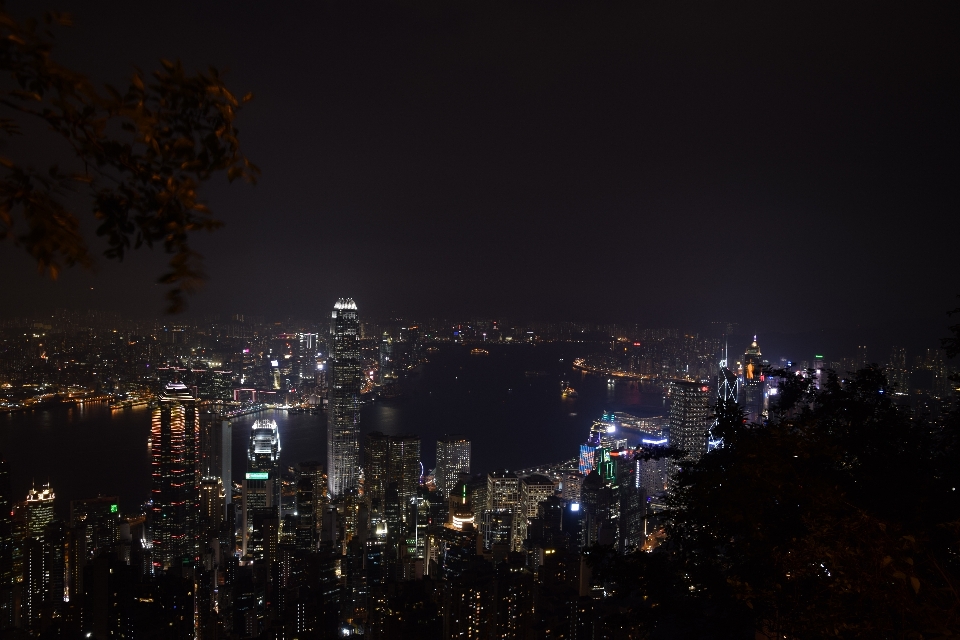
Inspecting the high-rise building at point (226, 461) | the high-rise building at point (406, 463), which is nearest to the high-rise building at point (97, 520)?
the high-rise building at point (226, 461)

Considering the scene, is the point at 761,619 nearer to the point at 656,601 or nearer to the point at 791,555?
the point at 791,555

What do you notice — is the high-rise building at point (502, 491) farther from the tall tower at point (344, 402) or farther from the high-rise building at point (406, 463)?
the tall tower at point (344, 402)

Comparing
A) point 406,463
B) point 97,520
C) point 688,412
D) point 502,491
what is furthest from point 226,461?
point 688,412

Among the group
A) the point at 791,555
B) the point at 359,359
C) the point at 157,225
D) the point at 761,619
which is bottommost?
the point at 359,359

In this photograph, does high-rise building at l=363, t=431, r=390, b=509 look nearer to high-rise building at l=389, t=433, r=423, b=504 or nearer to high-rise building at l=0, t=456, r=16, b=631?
high-rise building at l=389, t=433, r=423, b=504

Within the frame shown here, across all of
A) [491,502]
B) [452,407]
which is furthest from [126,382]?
[452,407]
